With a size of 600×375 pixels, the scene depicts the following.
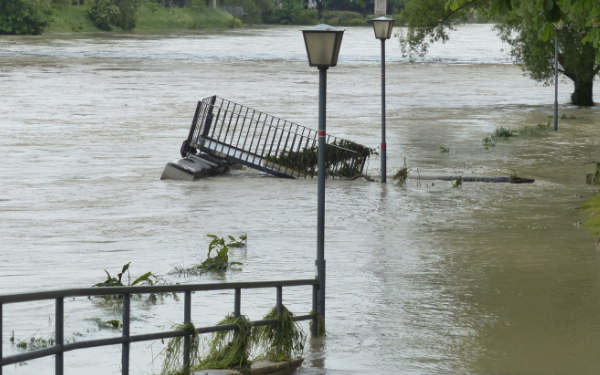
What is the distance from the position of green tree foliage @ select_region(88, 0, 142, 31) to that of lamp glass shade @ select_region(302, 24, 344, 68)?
385ft

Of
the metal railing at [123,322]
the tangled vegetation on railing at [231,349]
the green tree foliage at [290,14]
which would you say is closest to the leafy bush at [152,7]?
the green tree foliage at [290,14]

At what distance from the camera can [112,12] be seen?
122062mm

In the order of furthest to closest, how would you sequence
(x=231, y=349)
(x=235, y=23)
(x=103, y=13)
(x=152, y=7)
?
1. (x=235, y=23)
2. (x=152, y=7)
3. (x=103, y=13)
4. (x=231, y=349)

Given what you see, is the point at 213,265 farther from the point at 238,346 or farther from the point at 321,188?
the point at 238,346

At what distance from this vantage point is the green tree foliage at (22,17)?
108m

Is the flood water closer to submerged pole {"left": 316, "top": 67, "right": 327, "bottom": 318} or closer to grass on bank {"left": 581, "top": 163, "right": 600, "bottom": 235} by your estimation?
grass on bank {"left": 581, "top": 163, "right": 600, "bottom": 235}

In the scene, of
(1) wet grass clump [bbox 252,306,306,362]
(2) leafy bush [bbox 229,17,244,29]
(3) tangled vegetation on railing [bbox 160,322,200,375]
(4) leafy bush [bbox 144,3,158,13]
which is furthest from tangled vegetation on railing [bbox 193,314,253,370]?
(2) leafy bush [bbox 229,17,244,29]

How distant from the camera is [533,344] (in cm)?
880

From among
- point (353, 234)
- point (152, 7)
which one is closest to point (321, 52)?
point (353, 234)

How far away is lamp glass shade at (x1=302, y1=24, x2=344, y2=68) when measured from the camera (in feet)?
29.8

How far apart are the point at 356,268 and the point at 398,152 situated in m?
14.8

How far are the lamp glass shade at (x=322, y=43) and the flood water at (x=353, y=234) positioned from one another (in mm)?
2746

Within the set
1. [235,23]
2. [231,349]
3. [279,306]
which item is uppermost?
[235,23]

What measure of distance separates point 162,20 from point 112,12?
18.4m
